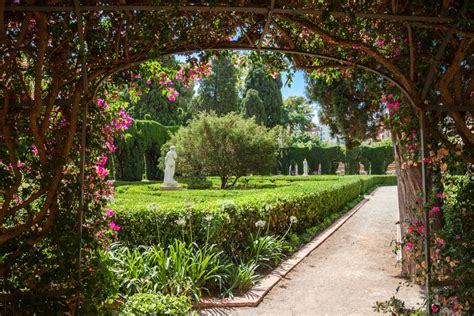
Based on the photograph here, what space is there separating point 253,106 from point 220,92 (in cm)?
324

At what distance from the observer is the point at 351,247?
6.87m

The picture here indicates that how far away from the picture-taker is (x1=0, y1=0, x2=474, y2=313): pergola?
2.06 meters

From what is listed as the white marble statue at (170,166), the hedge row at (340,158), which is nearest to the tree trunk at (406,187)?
the white marble statue at (170,166)

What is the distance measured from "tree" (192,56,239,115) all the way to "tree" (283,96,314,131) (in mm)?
9531

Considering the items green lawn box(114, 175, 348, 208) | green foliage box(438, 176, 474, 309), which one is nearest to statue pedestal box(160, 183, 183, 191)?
green lawn box(114, 175, 348, 208)

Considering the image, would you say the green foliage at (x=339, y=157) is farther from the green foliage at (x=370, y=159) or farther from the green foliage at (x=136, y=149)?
the green foliage at (x=136, y=149)

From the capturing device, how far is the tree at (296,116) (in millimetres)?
39109

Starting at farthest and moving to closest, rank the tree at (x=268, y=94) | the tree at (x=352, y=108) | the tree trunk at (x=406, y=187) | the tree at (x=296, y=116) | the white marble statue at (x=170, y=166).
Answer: the tree at (x=296, y=116), the tree at (x=268, y=94), the white marble statue at (x=170, y=166), the tree at (x=352, y=108), the tree trunk at (x=406, y=187)

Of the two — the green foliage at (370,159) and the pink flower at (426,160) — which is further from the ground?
the green foliage at (370,159)

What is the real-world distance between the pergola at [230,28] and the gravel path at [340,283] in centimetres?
189

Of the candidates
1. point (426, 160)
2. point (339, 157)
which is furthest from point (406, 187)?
point (339, 157)

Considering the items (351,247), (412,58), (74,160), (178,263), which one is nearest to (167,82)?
(74,160)

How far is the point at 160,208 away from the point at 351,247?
3714mm

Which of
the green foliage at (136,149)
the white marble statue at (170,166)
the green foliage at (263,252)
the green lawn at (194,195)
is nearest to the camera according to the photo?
the green foliage at (263,252)
